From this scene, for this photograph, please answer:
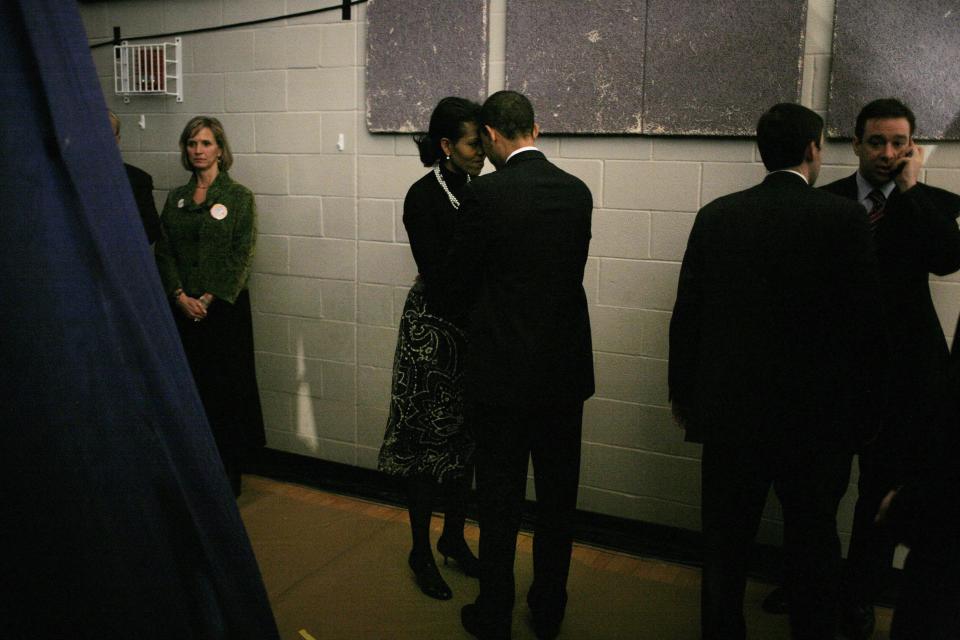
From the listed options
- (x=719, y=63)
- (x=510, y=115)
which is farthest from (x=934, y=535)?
(x=719, y=63)

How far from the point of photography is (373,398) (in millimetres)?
3686

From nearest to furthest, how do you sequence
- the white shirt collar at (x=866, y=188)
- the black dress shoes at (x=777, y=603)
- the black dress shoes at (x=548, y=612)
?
the white shirt collar at (x=866, y=188) < the black dress shoes at (x=548, y=612) < the black dress shoes at (x=777, y=603)

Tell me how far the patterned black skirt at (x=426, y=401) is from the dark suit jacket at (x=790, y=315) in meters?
0.84

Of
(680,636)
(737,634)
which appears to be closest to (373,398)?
(680,636)

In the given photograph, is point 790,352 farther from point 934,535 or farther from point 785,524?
point 934,535

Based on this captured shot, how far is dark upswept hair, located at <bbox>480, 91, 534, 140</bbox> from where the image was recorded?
2.20 m

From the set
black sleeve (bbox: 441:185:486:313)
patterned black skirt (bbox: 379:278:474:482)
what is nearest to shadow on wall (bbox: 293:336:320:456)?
patterned black skirt (bbox: 379:278:474:482)

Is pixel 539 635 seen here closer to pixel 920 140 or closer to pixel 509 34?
pixel 920 140

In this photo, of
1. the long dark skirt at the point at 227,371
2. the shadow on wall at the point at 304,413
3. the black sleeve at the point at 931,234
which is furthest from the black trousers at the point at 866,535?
the long dark skirt at the point at 227,371

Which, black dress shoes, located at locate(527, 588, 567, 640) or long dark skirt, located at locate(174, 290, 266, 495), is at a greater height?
long dark skirt, located at locate(174, 290, 266, 495)

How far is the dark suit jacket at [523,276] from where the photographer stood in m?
2.14

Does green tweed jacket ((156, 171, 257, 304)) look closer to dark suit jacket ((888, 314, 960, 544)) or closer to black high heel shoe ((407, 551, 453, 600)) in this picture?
black high heel shoe ((407, 551, 453, 600))

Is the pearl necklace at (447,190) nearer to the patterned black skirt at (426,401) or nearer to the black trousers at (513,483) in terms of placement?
the patterned black skirt at (426,401)

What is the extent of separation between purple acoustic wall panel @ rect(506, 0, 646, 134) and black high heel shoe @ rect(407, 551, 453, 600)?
1611 mm
